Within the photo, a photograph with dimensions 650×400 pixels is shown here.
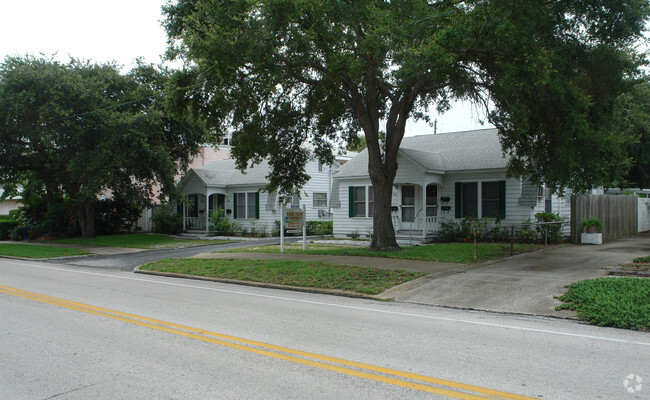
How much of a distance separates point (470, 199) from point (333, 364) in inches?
694

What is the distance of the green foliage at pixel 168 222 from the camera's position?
32.5 meters

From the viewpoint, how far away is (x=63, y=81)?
80.3ft

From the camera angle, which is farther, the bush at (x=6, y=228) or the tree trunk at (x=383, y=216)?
the bush at (x=6, y=228)

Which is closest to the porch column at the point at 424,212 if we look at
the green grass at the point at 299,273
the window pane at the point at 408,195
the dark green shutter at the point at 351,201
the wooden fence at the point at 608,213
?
the window pane at the point at 408,195

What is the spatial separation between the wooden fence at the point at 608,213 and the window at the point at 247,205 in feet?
55.7

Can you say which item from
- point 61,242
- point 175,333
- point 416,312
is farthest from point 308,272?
point 61,242

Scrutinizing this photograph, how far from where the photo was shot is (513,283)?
36.9 ft

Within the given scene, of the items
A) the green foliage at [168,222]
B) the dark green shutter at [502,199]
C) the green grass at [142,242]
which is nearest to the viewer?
the dark green shutter at [502,199]

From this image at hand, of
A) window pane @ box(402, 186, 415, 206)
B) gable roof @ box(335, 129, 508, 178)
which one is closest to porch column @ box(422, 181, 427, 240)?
gable roof @ box(335, 129, 508, 178)

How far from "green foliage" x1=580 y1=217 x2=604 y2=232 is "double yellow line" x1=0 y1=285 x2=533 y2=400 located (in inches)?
665

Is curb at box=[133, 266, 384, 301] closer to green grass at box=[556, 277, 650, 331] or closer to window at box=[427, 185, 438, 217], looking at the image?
green grass at box=[556, 277, 650, 331]

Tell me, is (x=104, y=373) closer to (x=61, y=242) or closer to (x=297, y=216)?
(x=297, y=216)

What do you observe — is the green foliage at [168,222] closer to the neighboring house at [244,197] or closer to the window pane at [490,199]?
the neighboring house at [244,197]

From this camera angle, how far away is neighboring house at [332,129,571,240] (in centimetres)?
2106
